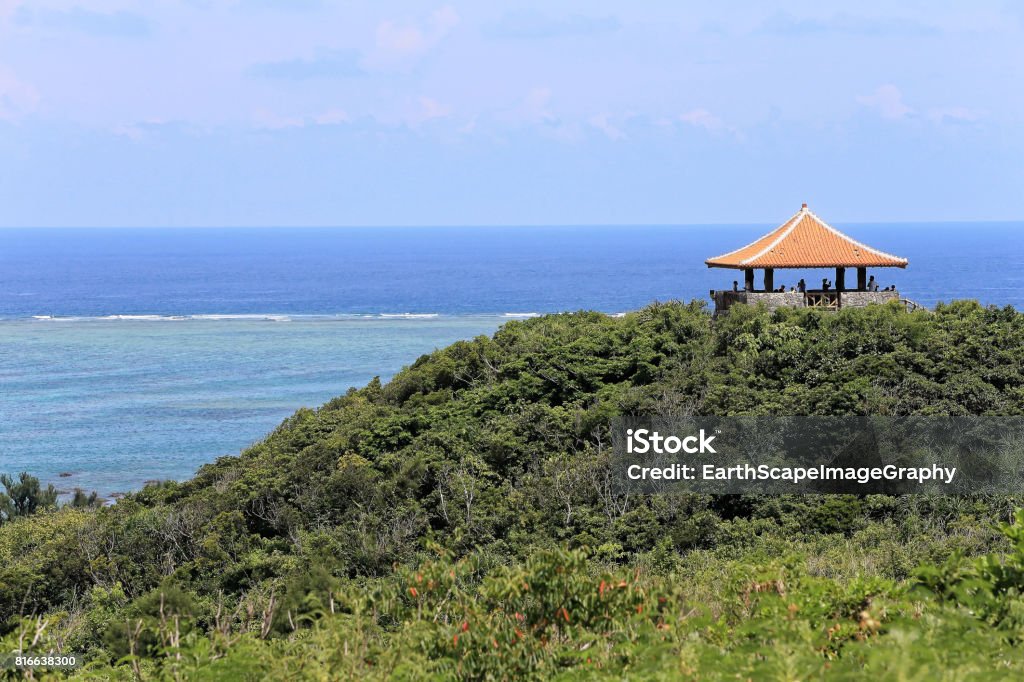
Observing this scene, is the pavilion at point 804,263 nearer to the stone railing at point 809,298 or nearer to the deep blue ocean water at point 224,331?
the stone railing at point 809,298

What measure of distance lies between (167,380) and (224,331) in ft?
76.3

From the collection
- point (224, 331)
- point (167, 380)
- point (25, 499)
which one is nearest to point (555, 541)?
point (25, 499)

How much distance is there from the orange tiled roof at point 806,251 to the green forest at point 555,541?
1445 mm

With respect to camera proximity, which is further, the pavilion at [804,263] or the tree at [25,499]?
the tree at [25,499]

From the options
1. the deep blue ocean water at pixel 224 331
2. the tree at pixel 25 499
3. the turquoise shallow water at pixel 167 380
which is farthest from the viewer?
the deep blue ocean water at pixel 224 331

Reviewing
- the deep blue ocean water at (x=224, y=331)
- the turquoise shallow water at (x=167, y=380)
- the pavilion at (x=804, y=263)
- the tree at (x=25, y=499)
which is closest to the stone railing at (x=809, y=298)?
the pavilion at (x=804, y=263)

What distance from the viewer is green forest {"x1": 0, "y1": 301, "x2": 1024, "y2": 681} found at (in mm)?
8742

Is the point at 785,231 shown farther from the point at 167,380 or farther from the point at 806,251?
the point at 167,380

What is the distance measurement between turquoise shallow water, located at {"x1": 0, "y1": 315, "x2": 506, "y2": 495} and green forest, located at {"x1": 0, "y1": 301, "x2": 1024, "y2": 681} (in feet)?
42.2

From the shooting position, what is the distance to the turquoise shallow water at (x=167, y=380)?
48.1 metres

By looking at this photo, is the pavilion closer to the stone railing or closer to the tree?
the stone railing

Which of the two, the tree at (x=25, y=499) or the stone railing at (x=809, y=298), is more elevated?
the stone railing at (x=809, y=298)

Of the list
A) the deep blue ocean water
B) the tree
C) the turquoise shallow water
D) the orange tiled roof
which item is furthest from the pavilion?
the turquoise shallow water

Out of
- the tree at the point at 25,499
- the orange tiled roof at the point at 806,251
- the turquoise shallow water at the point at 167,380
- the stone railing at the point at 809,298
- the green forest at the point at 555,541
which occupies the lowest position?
the turquoise shallow water at the point at 167,380
